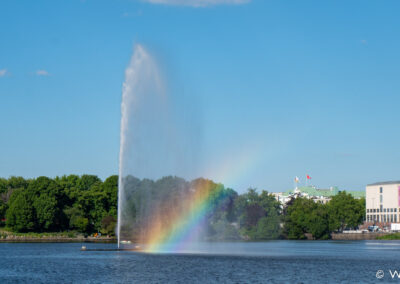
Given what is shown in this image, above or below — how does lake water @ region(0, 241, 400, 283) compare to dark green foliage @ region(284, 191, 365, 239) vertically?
below

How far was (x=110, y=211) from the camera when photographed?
138 metres

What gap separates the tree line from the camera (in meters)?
133

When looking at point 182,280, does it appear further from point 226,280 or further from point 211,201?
point 211,201

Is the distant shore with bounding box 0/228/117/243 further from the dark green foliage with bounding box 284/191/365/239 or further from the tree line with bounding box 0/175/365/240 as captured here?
the dark green foliage with bounding box 284/191/365/239

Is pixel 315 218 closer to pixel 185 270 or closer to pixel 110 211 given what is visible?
pixel 110 211

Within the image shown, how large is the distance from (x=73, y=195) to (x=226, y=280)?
10001 centimetres

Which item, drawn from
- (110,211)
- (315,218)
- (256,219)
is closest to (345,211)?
(315,218)

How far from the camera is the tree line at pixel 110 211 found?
133m

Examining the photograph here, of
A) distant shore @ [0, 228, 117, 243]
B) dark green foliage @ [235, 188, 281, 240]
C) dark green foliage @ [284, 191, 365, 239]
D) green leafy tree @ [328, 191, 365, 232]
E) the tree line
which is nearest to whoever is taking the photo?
distant shore @ [0, 228, 117, 243]

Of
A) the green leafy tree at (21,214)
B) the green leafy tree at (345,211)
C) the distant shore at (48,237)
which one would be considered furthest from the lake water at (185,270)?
the green leafy tree at (345,211)

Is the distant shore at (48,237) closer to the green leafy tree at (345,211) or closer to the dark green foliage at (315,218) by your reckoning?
the dark green foliage at (315,218)

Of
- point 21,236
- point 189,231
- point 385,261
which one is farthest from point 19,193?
point 385,261

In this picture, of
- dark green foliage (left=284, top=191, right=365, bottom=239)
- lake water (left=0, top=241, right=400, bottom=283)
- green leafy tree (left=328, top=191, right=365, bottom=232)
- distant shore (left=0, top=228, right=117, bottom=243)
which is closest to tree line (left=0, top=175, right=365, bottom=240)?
dark green foliage (left=284, top=191, right=365, bottom=239)

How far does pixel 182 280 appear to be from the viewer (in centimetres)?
4709
